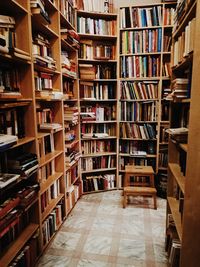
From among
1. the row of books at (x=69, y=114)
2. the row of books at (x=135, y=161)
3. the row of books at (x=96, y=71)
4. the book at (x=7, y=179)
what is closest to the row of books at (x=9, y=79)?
the book at (x=7, y=179)

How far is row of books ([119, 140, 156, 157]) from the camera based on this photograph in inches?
129

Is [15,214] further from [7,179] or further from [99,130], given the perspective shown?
[99,130]

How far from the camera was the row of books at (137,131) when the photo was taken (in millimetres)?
3201

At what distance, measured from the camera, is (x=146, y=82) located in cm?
313

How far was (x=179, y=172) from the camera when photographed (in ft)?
5.71

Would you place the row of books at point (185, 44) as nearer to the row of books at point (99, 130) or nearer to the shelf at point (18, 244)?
the row of books at point (99, 130)

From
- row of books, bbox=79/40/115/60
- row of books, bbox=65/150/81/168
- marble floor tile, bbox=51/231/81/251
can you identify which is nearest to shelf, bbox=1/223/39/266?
marble floor tile, bbox=51/231/81/251

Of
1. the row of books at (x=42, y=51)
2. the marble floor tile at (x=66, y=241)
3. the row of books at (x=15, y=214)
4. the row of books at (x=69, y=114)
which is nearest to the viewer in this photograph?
the row of books at (x=15, y=214)

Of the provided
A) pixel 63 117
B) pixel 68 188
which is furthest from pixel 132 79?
pixel 68 188

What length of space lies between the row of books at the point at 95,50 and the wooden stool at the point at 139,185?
1.64 meters

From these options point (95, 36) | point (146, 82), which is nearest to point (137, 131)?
point (146, 82)

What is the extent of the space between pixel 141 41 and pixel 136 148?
61.7 inches

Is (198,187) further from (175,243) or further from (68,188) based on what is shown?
(68,188)

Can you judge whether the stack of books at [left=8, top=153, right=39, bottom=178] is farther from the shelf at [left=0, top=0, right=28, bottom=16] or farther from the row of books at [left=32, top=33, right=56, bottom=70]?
the shelf at [left=0, top=0, right=28, bottom=16]
